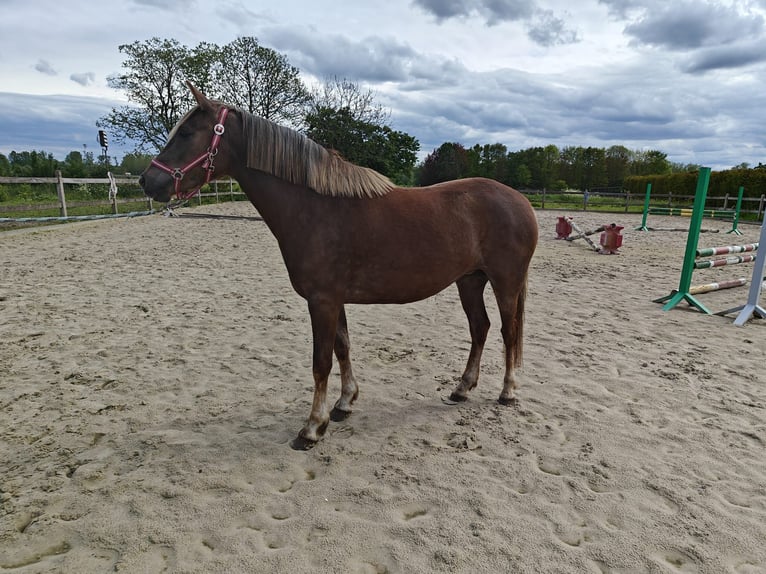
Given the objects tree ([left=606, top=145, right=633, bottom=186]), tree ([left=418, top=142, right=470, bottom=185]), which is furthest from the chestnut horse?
tree ([left=606, top=145, right=633, bottom=186])

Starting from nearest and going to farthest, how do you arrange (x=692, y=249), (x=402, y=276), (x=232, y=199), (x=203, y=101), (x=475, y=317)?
(x=203, y=101)
(x=402, y=276)
(x=475, y=317)
(x=692, y=249)
(x=232, y=199)

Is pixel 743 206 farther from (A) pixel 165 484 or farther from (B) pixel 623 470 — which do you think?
(A) pixel 165 484

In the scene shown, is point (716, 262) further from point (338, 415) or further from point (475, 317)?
point (338, 415)

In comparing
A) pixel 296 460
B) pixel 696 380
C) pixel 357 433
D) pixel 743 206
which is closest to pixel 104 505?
pixel 296 460

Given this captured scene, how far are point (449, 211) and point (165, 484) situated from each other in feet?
8.41

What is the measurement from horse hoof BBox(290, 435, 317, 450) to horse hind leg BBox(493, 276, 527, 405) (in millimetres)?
1595

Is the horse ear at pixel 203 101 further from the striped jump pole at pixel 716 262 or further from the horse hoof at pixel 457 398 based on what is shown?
the striped jump pole at pixel 716 262

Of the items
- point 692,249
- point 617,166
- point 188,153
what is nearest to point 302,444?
point 188,153

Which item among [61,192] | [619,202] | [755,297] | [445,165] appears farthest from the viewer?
[445,165]

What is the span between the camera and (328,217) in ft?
9.41

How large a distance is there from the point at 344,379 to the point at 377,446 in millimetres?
648

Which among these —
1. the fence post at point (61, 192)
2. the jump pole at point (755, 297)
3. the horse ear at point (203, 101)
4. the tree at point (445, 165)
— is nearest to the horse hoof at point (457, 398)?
the horse ear at point (203, 101)

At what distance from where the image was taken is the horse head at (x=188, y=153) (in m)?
2.66

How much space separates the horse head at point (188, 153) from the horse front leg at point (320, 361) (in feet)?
3.65
